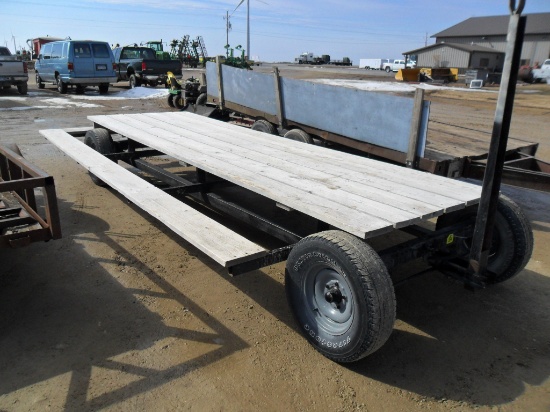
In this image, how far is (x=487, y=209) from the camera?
2.77 m

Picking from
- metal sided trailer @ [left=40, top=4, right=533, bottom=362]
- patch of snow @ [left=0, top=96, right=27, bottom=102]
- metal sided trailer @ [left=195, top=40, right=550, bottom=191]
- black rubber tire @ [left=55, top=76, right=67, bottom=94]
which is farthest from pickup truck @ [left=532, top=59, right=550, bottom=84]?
metal sided trailer @ [left=40, top=4, right=533, bottom=362]

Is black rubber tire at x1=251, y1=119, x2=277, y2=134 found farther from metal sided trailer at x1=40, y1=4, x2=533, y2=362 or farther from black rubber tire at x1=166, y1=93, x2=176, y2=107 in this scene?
black rubber tire at x1=166, y1=93, x2=176, y2=107

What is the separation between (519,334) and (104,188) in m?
5.44

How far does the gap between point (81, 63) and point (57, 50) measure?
1.50 meters

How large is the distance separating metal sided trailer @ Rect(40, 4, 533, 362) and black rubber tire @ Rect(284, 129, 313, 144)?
5.85ft

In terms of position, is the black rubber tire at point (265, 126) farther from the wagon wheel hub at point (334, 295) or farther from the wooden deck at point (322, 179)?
the wagon wheel hub at point (334, 295)

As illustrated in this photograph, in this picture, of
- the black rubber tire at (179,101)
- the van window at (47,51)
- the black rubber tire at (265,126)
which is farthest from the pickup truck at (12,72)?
the black rubber tire at (265,126)

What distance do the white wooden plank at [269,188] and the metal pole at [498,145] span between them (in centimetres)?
66

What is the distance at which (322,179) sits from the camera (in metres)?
3.59

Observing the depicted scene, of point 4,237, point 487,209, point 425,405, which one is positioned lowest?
point 425,405

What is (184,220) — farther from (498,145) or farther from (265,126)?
(265,126)

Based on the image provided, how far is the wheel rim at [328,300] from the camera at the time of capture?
278 cm

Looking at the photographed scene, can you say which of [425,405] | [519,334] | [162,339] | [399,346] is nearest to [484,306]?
[519,334]

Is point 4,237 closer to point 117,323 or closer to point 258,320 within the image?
point 117,323
